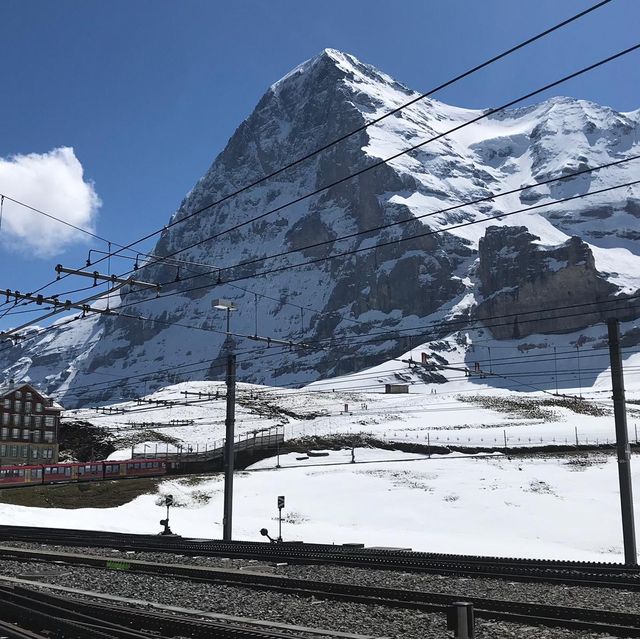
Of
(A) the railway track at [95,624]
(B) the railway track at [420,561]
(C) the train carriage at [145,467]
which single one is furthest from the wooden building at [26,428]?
(A) the railway track at [95,624]

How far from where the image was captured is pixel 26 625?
38.2 ft

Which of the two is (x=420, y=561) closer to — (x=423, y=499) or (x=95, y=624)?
(x=95, y=624)

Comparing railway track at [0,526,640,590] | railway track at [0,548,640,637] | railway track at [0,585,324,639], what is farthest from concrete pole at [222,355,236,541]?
railway track at [0,585,324,639]

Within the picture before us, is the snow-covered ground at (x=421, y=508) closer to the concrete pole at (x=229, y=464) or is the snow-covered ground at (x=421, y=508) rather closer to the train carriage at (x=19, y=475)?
the concrete pole at (x=229, y=464)

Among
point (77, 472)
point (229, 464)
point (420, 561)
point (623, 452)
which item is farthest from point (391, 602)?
point (77, 472)

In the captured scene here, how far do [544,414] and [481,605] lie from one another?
11024 cm

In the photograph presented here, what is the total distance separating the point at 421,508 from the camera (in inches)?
2032

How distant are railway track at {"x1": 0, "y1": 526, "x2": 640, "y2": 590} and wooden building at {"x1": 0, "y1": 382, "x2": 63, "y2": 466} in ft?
262

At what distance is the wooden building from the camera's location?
104250 mm

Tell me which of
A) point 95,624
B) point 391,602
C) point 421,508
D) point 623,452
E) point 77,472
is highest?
point 623,452

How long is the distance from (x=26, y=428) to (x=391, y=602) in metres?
104

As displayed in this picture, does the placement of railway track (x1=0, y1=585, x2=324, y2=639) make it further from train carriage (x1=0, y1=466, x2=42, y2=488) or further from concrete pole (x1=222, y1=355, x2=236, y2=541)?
train carriage (x1=0, y1=466, x2=42, y2=488)

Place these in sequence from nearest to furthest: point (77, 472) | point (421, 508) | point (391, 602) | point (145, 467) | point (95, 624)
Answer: point (95, 624) → point (391, 602) → point (421, 508) → point (77, 472) → point (145, 467)

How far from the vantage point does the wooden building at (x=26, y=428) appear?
10425 centimetres
